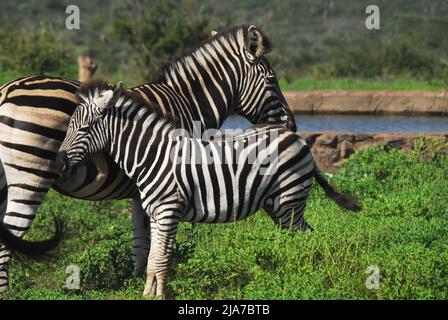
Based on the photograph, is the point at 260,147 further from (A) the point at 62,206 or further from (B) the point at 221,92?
(A) the point at 62,206

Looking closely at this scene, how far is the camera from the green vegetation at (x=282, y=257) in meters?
6.20

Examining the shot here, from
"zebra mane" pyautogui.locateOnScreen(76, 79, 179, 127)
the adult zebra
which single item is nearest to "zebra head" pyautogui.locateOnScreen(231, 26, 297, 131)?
the adult zebra

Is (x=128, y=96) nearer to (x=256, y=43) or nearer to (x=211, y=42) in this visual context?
(x=211, y=42)

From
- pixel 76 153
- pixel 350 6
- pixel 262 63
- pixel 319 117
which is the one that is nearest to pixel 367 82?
pixel 319 117

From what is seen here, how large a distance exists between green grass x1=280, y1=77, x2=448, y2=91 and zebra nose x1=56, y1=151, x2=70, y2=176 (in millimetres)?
14180

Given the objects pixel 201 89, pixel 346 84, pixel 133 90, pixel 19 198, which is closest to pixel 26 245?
pixel 19 198

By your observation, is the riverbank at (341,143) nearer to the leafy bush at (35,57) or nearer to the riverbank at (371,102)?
the riverbank at (371,102)

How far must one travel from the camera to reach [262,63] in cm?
→ 760

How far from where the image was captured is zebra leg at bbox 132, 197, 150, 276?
708 cm

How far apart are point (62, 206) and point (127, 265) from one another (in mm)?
3063

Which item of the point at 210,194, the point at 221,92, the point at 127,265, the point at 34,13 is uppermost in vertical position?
the point at 34,13

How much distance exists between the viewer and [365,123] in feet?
55.0

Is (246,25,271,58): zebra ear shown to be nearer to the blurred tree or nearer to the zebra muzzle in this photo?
the zebra muzzle

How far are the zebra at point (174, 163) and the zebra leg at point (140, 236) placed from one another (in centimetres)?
60
